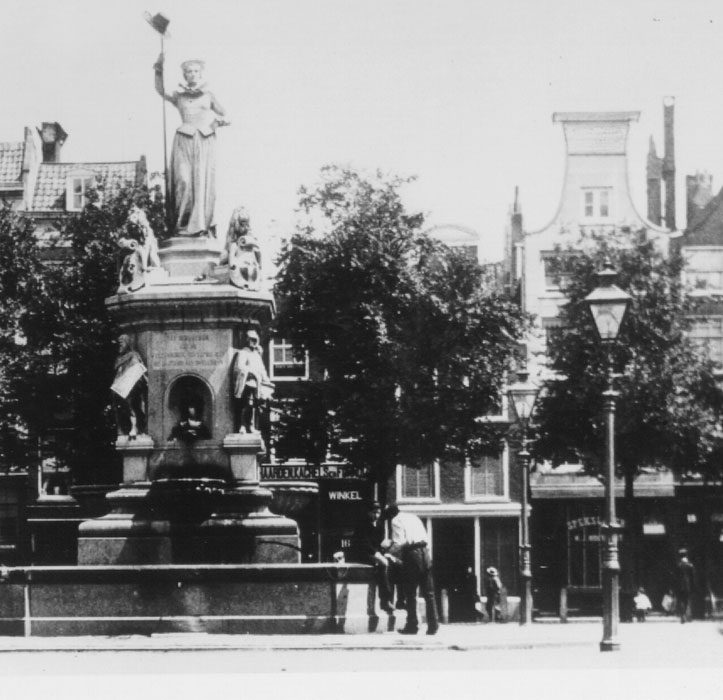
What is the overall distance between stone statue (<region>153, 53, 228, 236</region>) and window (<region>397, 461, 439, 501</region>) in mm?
27518

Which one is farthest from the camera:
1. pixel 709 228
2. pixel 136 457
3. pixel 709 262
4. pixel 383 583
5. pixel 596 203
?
pixel 709 228

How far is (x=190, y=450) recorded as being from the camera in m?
22.4

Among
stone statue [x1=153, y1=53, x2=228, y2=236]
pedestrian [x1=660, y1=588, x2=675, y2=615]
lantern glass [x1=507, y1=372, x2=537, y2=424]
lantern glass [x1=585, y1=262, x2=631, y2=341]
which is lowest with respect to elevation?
pedestrian [x1=660, y1=588, x2=675, y2=615]

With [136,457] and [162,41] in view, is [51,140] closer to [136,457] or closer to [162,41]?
[162,41]

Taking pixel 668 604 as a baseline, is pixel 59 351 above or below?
above

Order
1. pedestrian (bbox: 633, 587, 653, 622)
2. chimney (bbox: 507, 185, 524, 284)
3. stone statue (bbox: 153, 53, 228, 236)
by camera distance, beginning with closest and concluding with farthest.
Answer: stone statue (bbox: 153, 53, 228, 236) → pedestrian (bbox: 633, 587, 653, 622) → chimney (bbox: 507, 185, 524, 284)

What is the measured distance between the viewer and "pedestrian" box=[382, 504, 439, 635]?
2048cm

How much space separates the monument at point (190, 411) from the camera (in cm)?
2161

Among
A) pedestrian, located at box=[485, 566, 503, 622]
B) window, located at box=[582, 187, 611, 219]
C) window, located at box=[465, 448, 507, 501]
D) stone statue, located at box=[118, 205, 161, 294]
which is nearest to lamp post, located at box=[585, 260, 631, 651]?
stone statue, located at box=[118, 205, 161, 294]

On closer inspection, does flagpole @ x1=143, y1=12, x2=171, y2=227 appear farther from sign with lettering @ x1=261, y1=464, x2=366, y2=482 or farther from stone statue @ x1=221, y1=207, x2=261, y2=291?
sign with lettering @ x1=261, y1=464, x2=366, y2=482

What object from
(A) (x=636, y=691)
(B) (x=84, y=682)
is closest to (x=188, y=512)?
(B) (x=84, y=682)

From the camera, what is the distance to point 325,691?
1356cm

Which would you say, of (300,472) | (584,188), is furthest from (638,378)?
(584,188)

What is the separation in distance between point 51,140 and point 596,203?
20.9 meters
